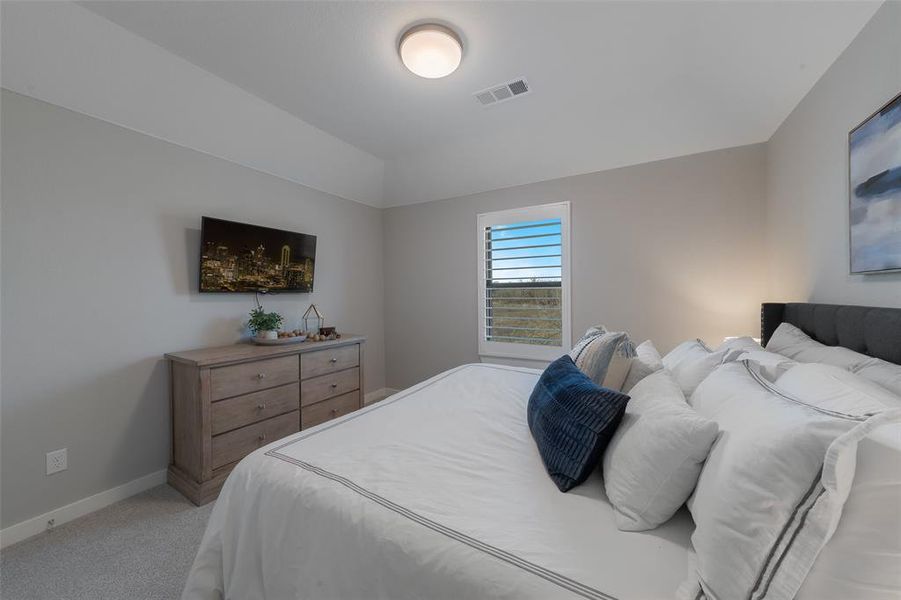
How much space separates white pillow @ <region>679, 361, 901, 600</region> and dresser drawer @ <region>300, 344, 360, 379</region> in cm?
262

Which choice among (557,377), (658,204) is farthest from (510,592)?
(658,204)

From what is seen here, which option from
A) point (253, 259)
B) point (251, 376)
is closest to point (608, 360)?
point (251, 376)

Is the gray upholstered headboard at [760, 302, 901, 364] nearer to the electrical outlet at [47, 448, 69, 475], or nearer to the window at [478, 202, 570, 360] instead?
the window at [478, 202, 570, 360]

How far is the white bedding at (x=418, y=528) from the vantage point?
2.42ft

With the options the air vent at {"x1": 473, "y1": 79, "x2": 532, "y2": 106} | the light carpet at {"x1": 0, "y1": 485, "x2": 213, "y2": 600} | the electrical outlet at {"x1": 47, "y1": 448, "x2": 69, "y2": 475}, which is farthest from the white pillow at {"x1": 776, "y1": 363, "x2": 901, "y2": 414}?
the electrical outlet at {"x1": 47, "y1": 448, "x2": 69, "y2": 475}

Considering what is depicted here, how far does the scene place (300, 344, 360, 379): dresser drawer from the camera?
2.73m

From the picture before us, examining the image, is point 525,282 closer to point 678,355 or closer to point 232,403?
point 678,355

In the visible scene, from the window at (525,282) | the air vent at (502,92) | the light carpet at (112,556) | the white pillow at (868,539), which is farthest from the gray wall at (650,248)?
the light carpet at (112,556)

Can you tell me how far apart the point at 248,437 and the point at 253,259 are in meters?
1.39

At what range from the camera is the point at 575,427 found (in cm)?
110

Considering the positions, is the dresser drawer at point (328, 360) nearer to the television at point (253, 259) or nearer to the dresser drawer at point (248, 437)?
the dresser drawer at point (248, 437)

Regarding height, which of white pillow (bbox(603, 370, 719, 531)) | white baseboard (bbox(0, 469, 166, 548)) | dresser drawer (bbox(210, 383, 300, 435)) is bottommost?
white baseboard (bbox(0, 469, 166, 548))

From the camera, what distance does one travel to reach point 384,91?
240 cm

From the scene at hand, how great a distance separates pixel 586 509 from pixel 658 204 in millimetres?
2702
